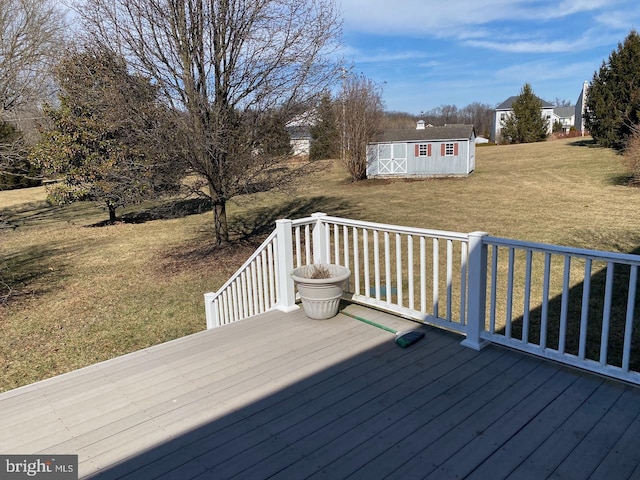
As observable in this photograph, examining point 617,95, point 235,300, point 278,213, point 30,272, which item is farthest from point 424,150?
point 235,300

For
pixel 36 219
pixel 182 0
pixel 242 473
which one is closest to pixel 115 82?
pixel 182 0

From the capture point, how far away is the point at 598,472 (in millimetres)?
1972

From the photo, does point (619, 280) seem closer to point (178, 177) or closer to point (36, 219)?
point (178, 177)

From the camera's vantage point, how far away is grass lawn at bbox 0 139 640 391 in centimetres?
532

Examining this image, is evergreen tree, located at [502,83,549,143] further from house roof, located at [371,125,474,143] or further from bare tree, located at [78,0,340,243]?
bare tree, located at [78,0,340,243]

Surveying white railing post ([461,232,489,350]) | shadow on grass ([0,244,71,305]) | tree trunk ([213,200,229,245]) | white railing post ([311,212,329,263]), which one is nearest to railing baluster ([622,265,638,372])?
white railing post ([461,232,489,350])

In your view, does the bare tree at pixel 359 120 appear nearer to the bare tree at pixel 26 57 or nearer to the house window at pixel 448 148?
the house window at pixel 448 148

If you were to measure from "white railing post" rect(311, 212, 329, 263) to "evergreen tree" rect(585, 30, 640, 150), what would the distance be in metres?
21.9

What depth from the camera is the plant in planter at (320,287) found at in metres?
3.81

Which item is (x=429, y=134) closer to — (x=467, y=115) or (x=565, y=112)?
(x=467, y=115)

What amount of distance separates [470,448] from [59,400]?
2471 mm

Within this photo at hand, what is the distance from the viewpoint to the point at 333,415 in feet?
8.14

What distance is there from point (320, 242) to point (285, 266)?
0.45 metres

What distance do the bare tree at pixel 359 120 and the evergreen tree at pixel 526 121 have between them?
19.3m
